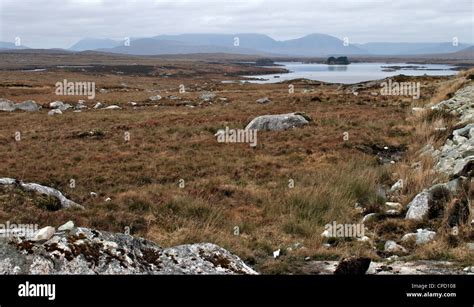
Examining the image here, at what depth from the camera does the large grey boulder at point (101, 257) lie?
15.2 feet

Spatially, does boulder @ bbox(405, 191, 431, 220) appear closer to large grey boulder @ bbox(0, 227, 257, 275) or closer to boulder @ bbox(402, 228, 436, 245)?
boulder @ bbox(402, 228, 436, 245)

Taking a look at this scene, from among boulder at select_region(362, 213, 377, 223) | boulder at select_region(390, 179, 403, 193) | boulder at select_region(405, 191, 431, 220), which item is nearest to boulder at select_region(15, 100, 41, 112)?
boulder at select_region(390, 179, 403, 193)

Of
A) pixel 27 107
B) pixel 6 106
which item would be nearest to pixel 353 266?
pixel 27 107

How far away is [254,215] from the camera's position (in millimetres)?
10984

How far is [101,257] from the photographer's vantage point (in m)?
4.94

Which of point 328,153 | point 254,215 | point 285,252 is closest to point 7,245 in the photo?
point 285,252

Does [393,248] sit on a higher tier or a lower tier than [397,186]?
lower

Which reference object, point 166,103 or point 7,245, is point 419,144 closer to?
point 7,245

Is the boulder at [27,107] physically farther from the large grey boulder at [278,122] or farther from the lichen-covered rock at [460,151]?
the lichen-covered rock at [460,151]

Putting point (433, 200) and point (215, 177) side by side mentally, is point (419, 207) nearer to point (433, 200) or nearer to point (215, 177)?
point (433, 200)

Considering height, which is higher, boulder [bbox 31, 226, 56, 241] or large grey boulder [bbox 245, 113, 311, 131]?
large grey boulder [bbox 245, 113, 311, 131]

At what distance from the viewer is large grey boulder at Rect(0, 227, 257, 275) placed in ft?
15.2

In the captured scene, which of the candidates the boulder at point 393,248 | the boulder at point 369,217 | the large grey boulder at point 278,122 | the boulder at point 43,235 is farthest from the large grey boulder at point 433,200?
the large grey boulder at point 278,122
